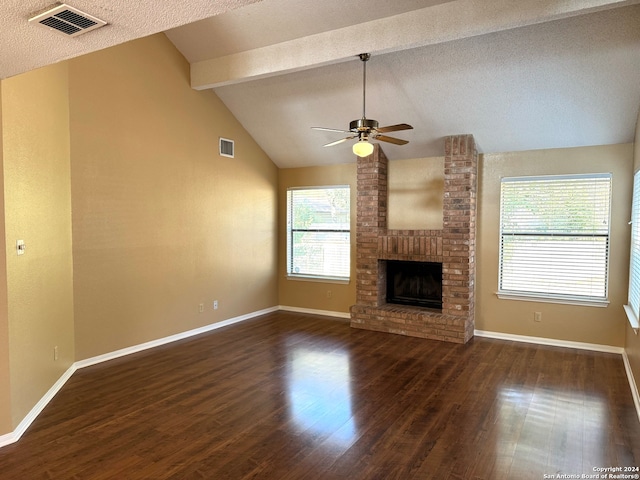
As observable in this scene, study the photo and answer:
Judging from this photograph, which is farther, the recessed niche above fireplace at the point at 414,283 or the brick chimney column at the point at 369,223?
the brick chimney column at the point at 369,223

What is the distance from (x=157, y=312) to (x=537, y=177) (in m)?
5.00

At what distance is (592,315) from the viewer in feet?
16.5

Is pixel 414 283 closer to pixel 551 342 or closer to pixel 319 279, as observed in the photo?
pixel 319 279

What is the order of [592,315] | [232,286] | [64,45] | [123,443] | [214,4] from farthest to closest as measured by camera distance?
1. [232,286]
2. [592,315]
3. [123,443]
4. [64,45]
5. [214,4]

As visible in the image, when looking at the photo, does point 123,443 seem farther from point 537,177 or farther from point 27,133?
point 537,177

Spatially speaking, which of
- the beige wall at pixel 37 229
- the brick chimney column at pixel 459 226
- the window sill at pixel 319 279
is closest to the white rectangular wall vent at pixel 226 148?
the beige wall at pixel 37 229

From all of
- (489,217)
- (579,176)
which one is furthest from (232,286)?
(579,176)

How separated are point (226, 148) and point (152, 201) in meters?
1.53

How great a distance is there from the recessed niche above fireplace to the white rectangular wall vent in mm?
2805

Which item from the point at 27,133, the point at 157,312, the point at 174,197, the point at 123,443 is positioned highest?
the point at 27,133

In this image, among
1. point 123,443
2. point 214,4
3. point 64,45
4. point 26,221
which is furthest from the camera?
point 26,221

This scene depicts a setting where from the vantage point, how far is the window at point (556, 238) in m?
5.01

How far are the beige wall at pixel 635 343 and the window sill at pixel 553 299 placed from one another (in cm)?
36

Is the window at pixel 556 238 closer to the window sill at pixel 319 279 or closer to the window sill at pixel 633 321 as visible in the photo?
the window sill at pixel 633 321
